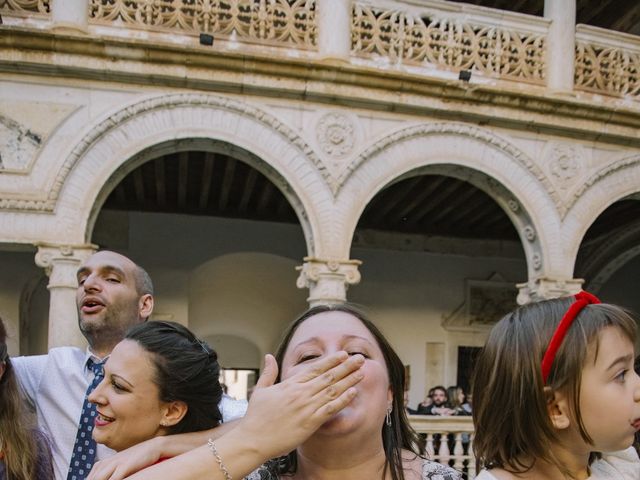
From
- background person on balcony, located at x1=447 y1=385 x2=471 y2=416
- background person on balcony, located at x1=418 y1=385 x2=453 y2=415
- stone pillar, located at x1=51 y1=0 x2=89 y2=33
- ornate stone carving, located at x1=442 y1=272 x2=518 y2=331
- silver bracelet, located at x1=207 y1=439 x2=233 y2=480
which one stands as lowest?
background person on balcony, located at x1=447 y1=385 x2=471 y2=416

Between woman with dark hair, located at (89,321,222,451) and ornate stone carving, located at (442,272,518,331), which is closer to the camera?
woman with dark hair, located at (89,321,222,451)

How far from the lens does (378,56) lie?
284 inches

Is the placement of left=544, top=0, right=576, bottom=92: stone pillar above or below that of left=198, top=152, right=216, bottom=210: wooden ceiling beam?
above

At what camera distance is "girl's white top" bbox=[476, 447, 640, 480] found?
1.71 m

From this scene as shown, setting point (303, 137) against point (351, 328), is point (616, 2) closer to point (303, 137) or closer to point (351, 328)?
point (303, 137)

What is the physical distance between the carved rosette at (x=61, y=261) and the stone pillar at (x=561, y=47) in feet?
20.0

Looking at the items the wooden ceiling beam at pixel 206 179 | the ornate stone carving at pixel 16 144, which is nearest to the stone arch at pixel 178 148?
the ornate stone carving at pixel 16 144

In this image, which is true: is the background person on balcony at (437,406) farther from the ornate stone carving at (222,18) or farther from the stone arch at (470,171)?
the ornate stone carving at (222,18)

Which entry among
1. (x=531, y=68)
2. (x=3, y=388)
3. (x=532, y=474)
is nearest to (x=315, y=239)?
(x=531, y=68)

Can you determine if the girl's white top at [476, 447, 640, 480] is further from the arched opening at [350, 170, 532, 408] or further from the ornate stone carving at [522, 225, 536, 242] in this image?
the arched opening at [350, 170, 532, 408]

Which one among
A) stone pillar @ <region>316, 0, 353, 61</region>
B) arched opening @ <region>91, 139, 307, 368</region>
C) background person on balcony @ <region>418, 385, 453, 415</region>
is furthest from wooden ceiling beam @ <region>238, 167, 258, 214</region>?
background person on balcony @ <region>418, 385, 453, 415</region>

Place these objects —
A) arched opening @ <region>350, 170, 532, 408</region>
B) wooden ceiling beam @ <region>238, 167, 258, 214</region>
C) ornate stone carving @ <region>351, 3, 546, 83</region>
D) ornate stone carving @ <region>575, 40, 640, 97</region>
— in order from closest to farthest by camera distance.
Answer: ornate stone carving @ <region>351, 3, 546, 83</region>, ornate stone carving @ <region>575, 40, 640, 97</region>, wooden ceiling beam @ <region>238, 167, 258, 214</region>, arched opening @ <region>350, 170, 532, 408</region>

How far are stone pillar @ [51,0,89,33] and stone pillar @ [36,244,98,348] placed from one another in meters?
2.34

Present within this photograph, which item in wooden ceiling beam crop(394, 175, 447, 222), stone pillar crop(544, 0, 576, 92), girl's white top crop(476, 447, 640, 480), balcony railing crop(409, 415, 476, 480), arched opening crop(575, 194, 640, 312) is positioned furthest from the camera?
arched opening crop(575, 194, 640, 312)
